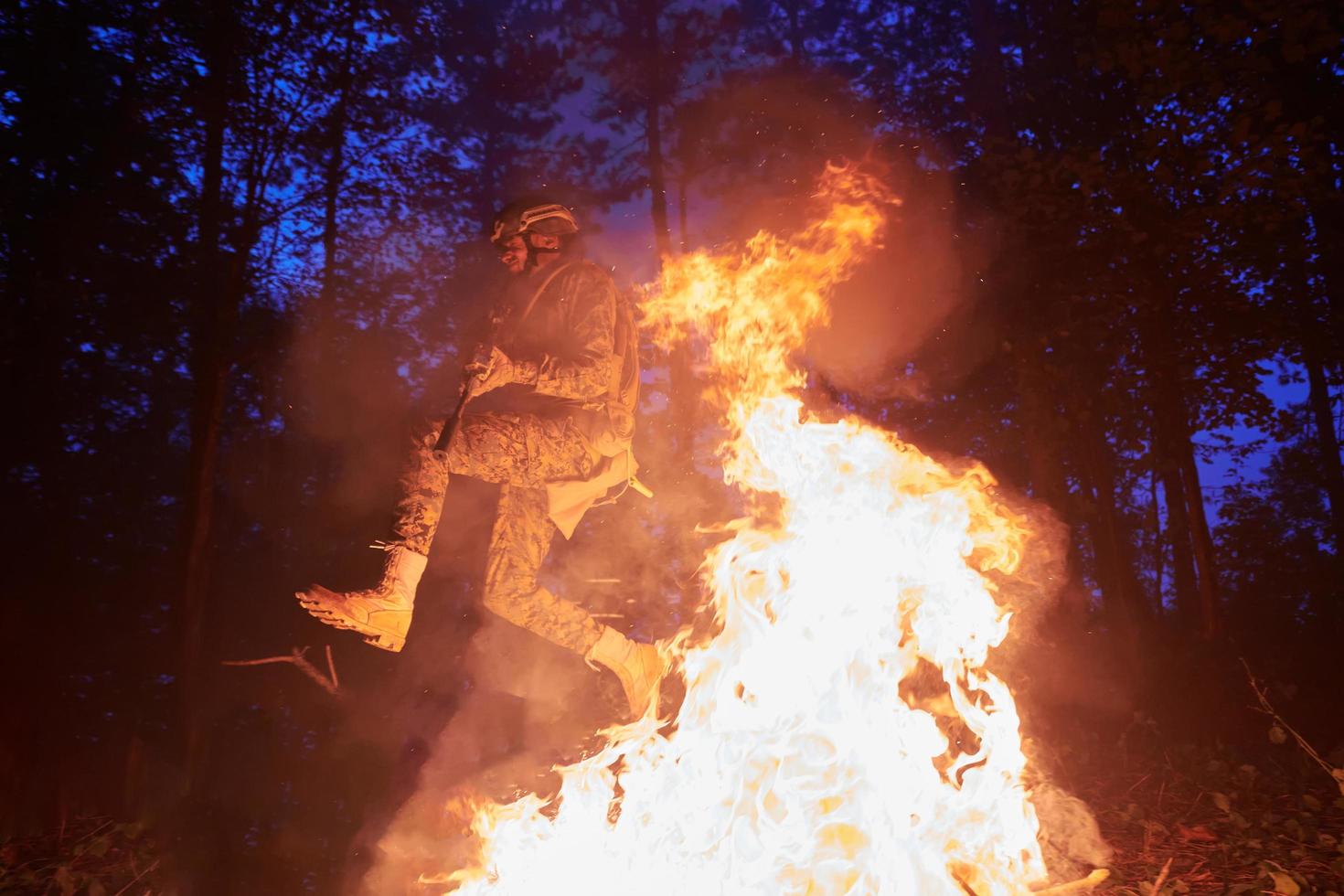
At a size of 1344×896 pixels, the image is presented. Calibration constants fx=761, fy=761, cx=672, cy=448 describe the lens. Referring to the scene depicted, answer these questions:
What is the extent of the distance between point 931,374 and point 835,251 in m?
4.10

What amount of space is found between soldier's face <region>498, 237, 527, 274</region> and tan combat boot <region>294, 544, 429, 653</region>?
1722 millimetres

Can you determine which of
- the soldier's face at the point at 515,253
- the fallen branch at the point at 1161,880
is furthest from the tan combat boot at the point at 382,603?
the fallen branch at the point at 1161,880

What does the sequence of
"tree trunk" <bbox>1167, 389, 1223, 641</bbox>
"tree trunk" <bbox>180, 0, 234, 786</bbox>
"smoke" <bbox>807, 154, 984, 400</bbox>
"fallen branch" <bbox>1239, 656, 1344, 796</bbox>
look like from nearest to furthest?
"fallen branch" <bbox>1239, 656, 1344, 796</bbox> → "tree trunk" <bbox>180, 0, 234, 786</bbox> → "tree trunk" <bbox>1167, 389, 1223, 641</bbox> → "smoke" <bbox>807, 154, 984, 400</bbox>

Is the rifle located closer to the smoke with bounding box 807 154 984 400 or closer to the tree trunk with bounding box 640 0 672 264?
the smoke with bounding box 807 154 984 400

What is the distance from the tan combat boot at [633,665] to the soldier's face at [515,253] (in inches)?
85.3

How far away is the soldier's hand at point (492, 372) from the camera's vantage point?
3.84 m

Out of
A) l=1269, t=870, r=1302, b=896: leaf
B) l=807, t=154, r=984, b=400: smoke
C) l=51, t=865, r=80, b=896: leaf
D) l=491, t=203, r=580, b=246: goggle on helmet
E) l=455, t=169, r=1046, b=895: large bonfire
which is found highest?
l=807, t=154, r=984, b=400: smoke

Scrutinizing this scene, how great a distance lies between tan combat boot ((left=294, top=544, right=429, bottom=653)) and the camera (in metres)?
3.29

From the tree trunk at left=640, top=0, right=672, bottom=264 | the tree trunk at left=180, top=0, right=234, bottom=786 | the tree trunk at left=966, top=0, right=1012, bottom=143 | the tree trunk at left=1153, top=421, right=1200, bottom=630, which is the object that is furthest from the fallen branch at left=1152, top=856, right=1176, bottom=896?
the tree trunk at left=1153, top=421, right=1200, bottom=630

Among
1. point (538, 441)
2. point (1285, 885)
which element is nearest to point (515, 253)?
point (538, 441)

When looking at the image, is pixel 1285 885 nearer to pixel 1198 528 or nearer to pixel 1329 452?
pixel 1198 528

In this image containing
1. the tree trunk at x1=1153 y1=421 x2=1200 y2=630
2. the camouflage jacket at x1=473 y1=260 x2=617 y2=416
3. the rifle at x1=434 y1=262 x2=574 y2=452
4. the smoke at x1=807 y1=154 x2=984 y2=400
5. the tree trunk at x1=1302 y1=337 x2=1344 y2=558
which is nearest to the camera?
the rifle at x1=434 y1=262 x2=574 y2=452

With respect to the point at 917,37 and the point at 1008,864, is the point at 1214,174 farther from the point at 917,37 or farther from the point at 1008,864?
the point at 917,37

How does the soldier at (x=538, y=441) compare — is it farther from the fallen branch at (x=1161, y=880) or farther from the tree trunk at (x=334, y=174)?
the tree trunk at (x=334, y=174)
